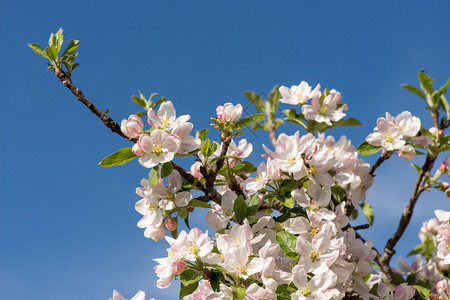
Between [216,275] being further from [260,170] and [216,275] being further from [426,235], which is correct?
[426,235]

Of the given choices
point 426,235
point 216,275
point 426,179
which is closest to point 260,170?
point 216,275

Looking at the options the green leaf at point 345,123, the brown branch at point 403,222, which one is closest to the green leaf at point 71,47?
the green leaf at point 345,123

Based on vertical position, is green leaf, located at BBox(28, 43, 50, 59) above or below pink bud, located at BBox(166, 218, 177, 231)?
above

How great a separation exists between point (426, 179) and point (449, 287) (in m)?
0.90

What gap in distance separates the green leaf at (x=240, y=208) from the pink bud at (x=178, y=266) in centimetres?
36

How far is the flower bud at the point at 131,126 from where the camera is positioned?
2.15m

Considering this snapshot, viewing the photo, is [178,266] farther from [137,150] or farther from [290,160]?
[290,160]

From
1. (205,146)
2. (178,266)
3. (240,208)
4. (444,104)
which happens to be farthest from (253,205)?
(444,104)

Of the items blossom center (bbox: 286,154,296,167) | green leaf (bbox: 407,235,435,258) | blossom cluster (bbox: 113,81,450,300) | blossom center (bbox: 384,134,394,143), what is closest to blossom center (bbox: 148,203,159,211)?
blossom cluster (bbox: 113,81,450,300)

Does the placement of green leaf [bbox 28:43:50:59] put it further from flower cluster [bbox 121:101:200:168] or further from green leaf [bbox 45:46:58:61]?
flower cluster [bbox 121:101:200:168]

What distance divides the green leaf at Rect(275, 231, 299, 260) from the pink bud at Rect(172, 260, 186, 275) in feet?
1.45

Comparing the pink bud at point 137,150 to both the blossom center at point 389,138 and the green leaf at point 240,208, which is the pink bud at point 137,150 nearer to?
the green leaf at point 240,208

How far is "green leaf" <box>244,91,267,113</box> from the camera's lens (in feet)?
14.1

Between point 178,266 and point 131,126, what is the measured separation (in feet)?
2.19
